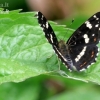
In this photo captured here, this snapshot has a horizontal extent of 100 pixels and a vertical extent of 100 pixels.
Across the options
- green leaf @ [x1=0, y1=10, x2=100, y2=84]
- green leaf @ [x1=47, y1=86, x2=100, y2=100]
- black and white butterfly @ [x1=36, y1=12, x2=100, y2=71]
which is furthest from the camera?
green leaf @ [x1=47, y1=86, x2=100, y2=100]

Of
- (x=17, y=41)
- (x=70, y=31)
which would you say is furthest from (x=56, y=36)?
(x=17, y=41)

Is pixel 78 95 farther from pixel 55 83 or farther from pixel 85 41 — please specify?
pixel 85 41

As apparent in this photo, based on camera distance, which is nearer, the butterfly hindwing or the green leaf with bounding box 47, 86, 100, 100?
the butterfly hindwing

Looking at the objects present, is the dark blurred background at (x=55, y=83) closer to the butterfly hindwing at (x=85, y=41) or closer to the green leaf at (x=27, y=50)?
the butterfly hindwing at (x=85, y=41)

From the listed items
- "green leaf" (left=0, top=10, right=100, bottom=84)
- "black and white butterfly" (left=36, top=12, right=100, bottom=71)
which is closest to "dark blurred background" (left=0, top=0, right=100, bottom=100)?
"black and white butterfly" (left=36, top=12, right=100, bottom=71)

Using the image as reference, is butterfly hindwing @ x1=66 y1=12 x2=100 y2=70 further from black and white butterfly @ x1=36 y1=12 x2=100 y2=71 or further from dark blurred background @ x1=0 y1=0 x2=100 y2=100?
dark blurred background @ x1=0 y1=0 x2=100 y2=100

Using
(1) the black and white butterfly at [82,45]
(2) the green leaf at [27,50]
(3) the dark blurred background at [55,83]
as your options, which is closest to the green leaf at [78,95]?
(3) the dark blurred background at [55,83]
